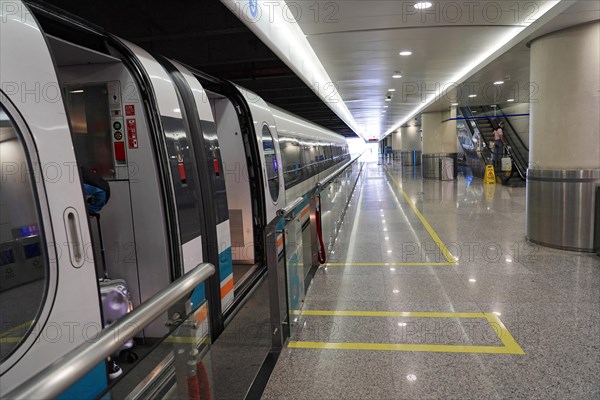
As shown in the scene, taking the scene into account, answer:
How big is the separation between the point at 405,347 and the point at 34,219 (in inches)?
103

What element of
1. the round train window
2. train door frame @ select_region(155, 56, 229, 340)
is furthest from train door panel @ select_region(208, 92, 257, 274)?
train door frame @ select_region(155, 56, 229, 340)

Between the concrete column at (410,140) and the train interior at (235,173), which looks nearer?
the train interior at (235,173)

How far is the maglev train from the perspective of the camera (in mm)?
1612

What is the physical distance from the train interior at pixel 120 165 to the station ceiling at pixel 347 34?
1145mm

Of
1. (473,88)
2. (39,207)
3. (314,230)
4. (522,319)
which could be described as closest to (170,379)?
(39,207)

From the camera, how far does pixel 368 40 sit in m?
6.62

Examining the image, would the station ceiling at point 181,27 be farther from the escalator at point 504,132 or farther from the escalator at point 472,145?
the escalator at point 472,145

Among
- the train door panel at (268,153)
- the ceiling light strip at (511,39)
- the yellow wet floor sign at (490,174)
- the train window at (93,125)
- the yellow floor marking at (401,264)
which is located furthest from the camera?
the yellow wet floor sign at (490,174)

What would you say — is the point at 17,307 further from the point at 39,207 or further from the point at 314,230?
the point at 314,230

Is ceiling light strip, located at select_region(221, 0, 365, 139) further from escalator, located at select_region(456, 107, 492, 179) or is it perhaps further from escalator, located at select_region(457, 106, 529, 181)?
escalator, located at select_region(456, 107, 492, 179)

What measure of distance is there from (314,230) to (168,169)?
2773 mm

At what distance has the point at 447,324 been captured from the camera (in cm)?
354

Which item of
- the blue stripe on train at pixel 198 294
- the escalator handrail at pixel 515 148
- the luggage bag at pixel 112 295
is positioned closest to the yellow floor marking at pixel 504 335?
the blue stripe on train at pixel 198 294

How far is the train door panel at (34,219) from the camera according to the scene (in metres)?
1.57
